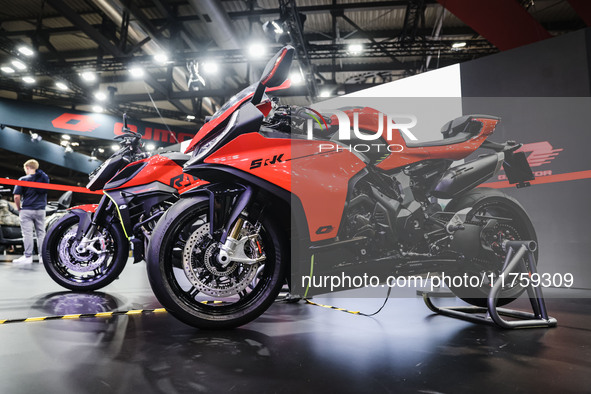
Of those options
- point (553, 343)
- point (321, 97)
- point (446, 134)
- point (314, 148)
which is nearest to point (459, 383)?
point (553, 343)

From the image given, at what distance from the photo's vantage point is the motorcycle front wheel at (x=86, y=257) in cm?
312

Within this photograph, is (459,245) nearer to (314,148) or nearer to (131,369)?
(314,148)

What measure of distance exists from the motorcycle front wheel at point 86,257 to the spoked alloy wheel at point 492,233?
264 centimetres

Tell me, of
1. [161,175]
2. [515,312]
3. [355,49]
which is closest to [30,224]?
[161,175]

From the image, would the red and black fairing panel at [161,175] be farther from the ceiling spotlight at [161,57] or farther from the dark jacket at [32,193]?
the ceiling spotlight at [161,57]

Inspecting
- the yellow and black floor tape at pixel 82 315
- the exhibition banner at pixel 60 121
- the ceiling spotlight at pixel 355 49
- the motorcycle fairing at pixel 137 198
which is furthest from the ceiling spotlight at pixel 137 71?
the yellow and black floor tape at pixel 82 315

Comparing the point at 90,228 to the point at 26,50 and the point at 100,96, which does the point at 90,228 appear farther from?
the point at 100,96

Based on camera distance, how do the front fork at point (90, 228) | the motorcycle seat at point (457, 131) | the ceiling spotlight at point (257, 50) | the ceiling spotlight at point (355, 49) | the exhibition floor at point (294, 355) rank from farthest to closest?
the ceiling spotlight at point (355, 49) < the ceiling spotlight at point (257, 50) < the front fork at point (90, 228) < the motorcycle seat at point (457, 131) < the exhibition floor at point (294, 355)

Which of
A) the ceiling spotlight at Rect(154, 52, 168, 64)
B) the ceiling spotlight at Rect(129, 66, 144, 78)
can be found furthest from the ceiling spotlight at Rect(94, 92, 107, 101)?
the ceiling spotlight at Rect(154, 52, 168, 64)

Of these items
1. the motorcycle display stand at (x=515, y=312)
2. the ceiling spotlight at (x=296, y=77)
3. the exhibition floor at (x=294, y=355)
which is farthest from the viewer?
the ceiling spotlight at (x=296, y=77)

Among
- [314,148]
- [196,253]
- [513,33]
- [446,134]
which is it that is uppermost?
[513,33]

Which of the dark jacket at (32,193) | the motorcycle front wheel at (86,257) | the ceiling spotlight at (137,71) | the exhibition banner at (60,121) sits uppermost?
the ceiling spotlight at (137,71)

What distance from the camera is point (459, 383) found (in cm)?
119

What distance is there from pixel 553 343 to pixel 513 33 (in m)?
5.17
